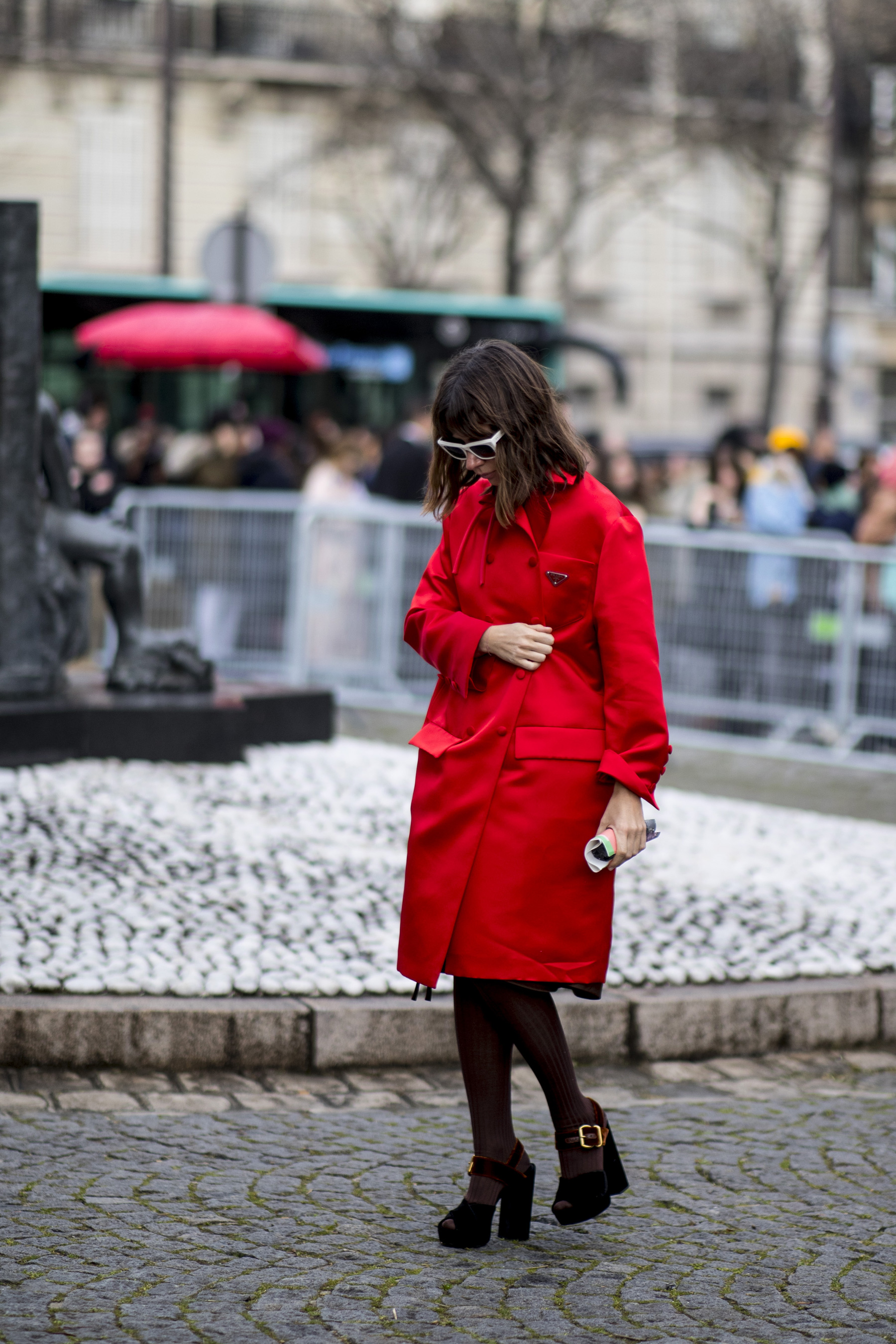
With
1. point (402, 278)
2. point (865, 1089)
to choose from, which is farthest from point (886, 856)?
point (402, 278)

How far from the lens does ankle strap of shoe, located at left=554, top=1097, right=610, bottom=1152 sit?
13.2 ft

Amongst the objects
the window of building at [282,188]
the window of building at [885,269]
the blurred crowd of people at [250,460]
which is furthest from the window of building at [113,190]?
the blurred crowd of people at [250,460]

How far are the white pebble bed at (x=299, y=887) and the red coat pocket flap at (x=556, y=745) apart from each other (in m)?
1.92

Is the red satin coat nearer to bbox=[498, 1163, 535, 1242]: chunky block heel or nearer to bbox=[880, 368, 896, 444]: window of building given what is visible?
bbox=[498, 1163, 535, 1242]: chunky block heel

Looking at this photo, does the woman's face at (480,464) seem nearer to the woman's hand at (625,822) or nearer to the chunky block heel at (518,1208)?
the woman's hand at (625,822)

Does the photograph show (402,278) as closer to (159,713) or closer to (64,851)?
(159,713)

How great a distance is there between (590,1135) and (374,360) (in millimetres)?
16900

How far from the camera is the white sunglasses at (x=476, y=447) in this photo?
398 centimetres

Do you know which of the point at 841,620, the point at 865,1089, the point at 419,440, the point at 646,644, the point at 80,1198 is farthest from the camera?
the point at 419,440

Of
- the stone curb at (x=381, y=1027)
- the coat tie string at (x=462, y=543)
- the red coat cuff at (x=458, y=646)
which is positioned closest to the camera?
the red coat cuff at (x=458, y=646)

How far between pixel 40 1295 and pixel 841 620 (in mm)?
8034

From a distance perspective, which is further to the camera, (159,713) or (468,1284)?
(159,713)

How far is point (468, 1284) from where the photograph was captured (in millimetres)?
3832

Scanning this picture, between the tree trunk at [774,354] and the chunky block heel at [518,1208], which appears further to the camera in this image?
the tree trunk at [774,354]
